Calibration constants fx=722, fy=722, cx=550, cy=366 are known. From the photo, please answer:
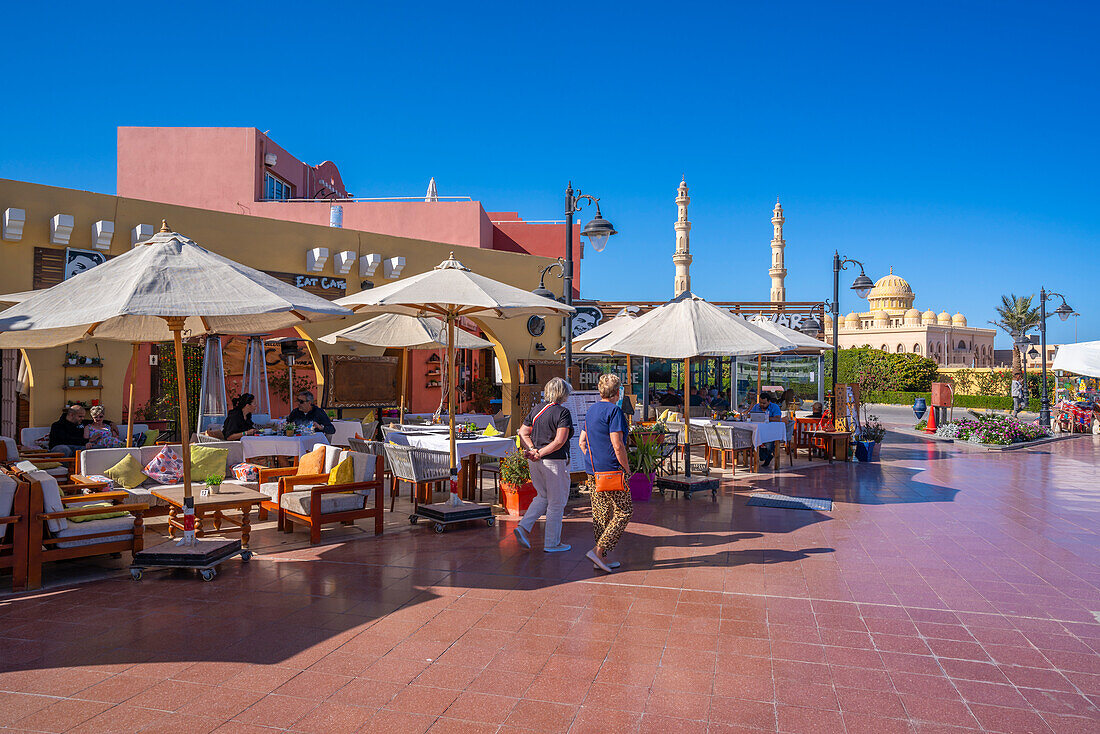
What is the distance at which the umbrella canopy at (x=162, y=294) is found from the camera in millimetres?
4848

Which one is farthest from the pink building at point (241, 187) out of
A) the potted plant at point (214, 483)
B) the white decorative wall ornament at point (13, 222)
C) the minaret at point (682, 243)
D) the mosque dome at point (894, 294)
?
the mosque dome at point (894, 294)

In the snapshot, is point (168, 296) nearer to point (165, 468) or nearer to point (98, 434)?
point (165, 468)

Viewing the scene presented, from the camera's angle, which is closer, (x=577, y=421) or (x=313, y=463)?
(x=313, y=463)

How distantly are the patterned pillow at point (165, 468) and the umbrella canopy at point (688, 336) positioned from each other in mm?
4876

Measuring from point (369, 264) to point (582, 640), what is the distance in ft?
34.5

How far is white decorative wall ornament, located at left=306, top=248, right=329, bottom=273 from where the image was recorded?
42.0ft

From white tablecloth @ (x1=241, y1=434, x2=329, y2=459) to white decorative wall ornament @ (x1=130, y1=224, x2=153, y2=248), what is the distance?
4.28 meters

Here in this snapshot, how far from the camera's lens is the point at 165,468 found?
730cm

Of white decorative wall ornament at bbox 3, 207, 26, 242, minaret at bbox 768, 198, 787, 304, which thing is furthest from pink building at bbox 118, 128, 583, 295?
minaret at bbox 768, 198, 787, 304

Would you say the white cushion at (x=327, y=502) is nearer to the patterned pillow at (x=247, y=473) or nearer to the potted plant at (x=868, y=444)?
the patterned pillow at (x=247, y=473)

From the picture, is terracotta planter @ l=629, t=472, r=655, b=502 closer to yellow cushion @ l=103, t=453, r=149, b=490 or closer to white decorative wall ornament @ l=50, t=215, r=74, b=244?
yellow cushion @ l=103, t=453, r=149, b=490

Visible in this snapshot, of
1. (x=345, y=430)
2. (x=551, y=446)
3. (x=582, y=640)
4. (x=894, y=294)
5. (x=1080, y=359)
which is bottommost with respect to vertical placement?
(x=582, y=640)

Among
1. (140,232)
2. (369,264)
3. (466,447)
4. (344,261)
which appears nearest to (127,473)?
(466,447)

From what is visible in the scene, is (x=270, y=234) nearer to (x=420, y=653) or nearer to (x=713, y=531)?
(x=713, y=531)
